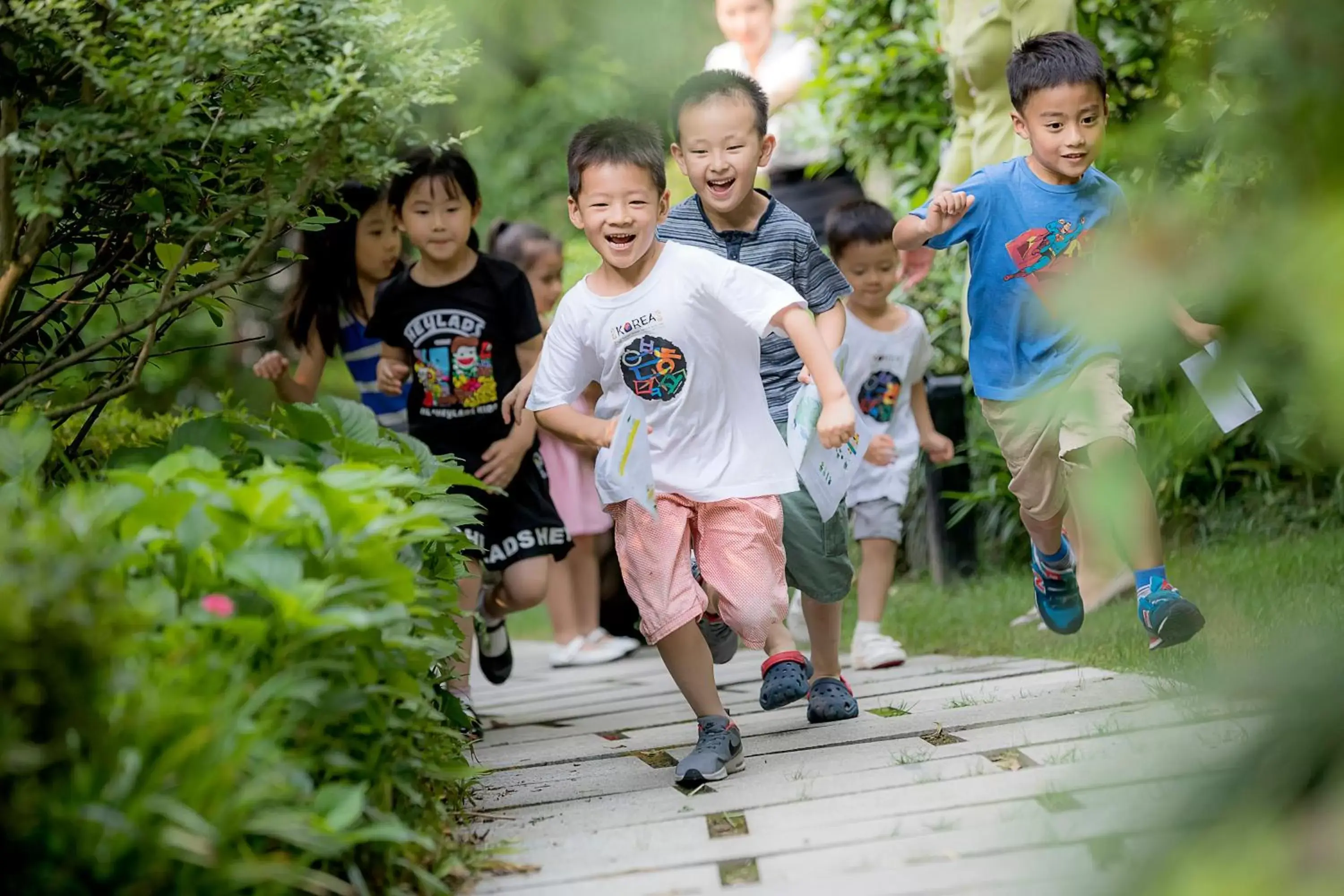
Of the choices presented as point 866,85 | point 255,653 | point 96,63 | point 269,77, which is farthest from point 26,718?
point 866,85

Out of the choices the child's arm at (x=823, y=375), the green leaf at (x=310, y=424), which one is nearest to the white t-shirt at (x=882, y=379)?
the child's arm at (x=823, y=375)

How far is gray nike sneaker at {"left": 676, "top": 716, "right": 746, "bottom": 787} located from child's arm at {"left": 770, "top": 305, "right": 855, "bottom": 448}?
0.65 meters

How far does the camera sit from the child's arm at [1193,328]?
121 cm

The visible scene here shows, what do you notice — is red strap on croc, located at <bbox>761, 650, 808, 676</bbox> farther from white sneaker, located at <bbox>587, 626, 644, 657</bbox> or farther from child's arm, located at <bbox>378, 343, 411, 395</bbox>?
white sneaker, located at <bbox>587, 626, 644, 657</bbox>

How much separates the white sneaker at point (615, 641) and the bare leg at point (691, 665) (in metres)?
2.73

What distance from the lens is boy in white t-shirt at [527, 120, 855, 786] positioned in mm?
3471

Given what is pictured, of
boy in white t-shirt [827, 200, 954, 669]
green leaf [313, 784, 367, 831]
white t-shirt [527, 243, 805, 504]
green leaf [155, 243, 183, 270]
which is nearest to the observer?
green leaf [313, 784, 367, 831]

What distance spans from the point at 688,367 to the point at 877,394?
5.80 feet

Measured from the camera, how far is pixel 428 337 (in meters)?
4.57

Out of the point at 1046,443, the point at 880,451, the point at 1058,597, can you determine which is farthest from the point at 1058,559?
the point at 880,451

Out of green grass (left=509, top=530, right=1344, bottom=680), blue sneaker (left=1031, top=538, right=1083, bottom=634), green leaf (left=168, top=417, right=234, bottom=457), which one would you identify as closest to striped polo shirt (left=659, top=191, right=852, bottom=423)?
blue sneaker (left=1031, top=538, right=1083, bottom=634)

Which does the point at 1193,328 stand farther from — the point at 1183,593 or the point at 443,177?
the point at 1183,593

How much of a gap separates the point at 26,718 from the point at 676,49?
16.2 meters

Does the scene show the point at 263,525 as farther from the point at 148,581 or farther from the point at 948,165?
the point at 948,165
